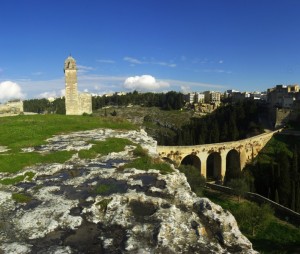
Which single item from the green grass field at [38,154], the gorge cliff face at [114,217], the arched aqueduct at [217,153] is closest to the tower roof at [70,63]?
the arched aqueduct at [217,153]

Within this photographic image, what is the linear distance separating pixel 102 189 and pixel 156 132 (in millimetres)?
103731

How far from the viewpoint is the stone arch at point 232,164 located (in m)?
54.8

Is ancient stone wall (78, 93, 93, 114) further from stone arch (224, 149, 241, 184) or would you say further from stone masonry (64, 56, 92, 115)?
stone arch (224, 149, 241, 184)

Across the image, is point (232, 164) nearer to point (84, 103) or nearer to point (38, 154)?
point (84, 103)

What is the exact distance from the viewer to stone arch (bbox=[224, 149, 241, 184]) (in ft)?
180

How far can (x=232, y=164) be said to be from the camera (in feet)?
189

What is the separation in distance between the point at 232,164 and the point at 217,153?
160 inches

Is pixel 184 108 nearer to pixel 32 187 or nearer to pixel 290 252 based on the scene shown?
pixel 290 252

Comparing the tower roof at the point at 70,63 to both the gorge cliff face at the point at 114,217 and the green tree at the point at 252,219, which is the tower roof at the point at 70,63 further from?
the gorge cliff face at the point at 114,217

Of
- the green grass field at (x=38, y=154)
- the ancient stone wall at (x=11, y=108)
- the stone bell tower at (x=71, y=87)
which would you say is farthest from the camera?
the ancient stone wall at (x=11, y=108)

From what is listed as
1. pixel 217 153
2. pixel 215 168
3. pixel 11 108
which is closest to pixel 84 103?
pixel 11 108

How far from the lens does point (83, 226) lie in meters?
8.73

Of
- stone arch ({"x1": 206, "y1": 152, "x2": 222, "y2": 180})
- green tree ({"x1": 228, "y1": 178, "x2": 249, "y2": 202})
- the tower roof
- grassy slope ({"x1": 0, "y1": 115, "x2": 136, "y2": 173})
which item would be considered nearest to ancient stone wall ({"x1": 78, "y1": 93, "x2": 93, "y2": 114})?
the tower roof

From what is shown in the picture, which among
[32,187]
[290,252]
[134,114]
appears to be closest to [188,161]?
[290,252]
